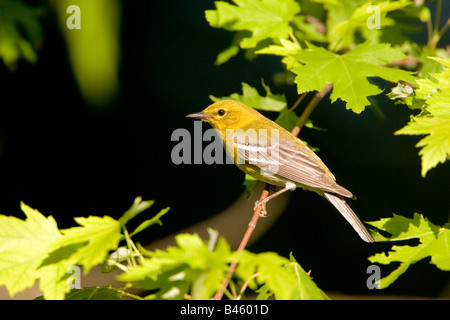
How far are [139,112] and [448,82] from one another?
3.55 metres

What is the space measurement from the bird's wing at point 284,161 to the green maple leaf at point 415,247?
1.06 metres

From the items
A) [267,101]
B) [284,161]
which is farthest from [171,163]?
[267,101]

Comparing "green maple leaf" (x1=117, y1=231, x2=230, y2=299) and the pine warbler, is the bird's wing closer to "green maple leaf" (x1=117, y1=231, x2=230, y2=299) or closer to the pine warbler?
the pine warbler

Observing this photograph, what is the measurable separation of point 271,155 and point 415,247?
159cm

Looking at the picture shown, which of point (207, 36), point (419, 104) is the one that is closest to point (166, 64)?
point (207, 36)

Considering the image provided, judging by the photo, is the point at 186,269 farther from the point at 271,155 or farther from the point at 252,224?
the point at 271,155

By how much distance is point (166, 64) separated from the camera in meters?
5.72

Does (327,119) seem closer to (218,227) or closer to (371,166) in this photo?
(371,166)

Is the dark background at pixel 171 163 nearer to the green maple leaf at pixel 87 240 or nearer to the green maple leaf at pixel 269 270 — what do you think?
the green maple leaf at pixel 87 240

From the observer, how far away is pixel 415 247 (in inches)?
92.8

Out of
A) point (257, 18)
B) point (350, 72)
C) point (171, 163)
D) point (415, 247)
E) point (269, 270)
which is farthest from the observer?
point (171, 163)

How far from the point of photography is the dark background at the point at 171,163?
5234 mm

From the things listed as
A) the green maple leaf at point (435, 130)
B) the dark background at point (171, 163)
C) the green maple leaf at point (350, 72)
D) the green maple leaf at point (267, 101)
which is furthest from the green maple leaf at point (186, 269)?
the dark background at point (171, 163)

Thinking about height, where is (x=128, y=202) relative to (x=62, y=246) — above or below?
below
